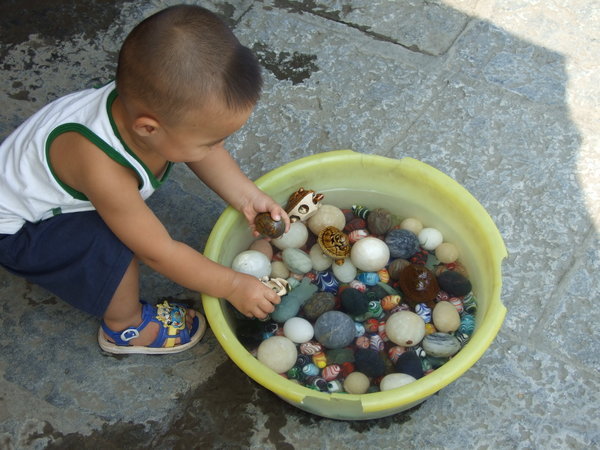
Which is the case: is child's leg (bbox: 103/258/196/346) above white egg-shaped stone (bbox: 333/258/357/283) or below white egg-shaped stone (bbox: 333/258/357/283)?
above

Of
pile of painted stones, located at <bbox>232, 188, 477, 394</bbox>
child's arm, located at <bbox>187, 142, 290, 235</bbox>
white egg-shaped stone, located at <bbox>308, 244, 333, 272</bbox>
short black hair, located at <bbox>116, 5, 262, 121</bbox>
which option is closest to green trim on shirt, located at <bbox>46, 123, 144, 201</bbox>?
short black hair, located at <bbox>116, 5, 262, 121</bbox>

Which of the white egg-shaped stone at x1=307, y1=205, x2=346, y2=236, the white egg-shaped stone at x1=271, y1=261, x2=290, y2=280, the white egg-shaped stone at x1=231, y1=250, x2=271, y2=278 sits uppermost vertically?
the white egg-shaped stone at x1=231, y1=250, x2=271, y2=278

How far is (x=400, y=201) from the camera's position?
153cm

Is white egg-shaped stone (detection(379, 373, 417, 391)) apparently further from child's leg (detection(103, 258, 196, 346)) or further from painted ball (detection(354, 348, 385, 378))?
child's leg (detection(103, 258, 196, 346))

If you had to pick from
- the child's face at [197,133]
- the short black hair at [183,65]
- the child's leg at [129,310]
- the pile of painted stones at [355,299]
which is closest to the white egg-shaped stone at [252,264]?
the pile of painted stones at [355,299]

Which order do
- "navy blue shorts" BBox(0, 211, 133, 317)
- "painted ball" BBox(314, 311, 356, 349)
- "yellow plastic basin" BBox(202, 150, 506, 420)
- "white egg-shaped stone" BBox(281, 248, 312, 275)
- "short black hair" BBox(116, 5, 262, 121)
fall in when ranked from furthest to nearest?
"white egg-shaped stone" BBox(281, 248, 312, 275)
"painted ball" BBox(314, 311, 356, 349)
"navy blue shorts" BBox(0, 211, 133, 317)
"yellow plastic basin" BBox(202, 150, 506, 420)
"short black hair" BBox(116, 5, 262, 121)

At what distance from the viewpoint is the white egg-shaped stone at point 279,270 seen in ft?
4.86

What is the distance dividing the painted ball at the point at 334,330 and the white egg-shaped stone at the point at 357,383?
0.25 feet

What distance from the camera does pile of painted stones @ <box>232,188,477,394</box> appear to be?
4.37 feet

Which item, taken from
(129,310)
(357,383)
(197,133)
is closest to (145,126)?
(197,133)

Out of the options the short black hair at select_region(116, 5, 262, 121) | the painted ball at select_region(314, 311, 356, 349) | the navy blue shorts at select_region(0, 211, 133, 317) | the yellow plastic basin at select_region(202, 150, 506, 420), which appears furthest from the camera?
the painted ball at select_region(314, 311, 356, 349)

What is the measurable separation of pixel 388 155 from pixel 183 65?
2.73 ft

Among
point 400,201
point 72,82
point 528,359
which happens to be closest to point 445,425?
point 528,359

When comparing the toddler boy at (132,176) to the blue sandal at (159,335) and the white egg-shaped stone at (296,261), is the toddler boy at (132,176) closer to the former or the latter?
the blue sandal at (159,335)
